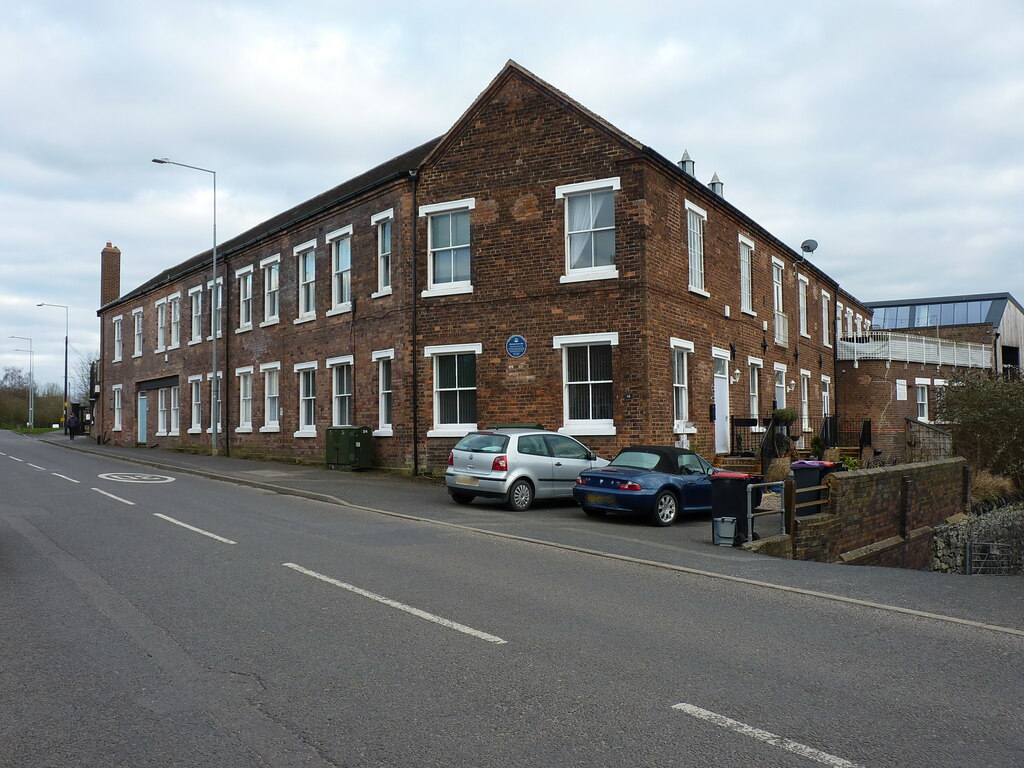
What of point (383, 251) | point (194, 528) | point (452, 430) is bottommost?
point (194, 528)

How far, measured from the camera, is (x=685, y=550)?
431 inches

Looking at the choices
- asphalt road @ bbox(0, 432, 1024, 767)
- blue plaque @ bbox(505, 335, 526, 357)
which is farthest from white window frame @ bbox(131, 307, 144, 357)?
asphalt road @ bbox(0, 432, 1024, 767)

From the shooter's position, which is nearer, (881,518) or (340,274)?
(881,518)

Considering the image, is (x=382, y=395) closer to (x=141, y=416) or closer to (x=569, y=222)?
(x=569, y=222)

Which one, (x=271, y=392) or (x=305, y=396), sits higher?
(x=271, y=392)

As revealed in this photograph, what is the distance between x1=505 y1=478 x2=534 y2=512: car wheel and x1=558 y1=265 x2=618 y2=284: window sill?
18.0ft

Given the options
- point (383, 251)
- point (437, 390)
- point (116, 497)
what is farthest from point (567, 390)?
point (116, 497)

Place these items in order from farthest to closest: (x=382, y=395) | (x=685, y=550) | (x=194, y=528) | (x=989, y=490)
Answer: (x=382, y=395) → (x=989, y=490) → (x=194, y=528) → (x=685, y=550)

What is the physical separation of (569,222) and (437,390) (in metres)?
5.27

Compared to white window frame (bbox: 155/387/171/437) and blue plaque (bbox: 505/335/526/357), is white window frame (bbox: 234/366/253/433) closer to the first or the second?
white window frame (bbox: 155/387/171/437)

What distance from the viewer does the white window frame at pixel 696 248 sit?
66.5 feet

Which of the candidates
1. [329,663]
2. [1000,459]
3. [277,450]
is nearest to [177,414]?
[277,450]

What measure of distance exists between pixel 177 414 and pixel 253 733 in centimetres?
3355

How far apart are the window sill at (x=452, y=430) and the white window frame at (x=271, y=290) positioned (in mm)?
9288
